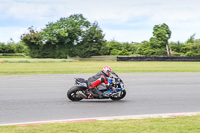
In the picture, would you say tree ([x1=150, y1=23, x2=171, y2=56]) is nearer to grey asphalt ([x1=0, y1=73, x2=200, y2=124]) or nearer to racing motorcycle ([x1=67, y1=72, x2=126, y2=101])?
grey asphalt ([x1=0, y1=73, x2=200, y2=124])

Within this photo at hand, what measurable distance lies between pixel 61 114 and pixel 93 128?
221 cm

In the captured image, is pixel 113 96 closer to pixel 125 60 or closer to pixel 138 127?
pixel 138 127

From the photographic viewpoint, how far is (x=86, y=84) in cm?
1009

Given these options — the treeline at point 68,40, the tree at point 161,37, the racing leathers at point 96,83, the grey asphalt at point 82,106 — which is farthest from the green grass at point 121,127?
the tree at point 161,37

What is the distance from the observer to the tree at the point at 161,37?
74.2 metres

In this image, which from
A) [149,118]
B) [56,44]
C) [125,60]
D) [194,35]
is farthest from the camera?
[194,35]

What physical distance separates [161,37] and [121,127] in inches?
2771

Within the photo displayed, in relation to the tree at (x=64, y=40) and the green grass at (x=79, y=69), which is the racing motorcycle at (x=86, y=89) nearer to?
the green grass at (x=79, y=69)

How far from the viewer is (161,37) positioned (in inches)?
2936

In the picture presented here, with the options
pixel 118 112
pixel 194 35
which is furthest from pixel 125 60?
pixel 118 112

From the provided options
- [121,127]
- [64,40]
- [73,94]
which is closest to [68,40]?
[64,40]

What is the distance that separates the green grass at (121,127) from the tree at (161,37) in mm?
68624

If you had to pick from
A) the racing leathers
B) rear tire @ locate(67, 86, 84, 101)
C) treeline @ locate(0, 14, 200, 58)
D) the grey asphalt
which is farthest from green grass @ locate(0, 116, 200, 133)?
treeline @ locate(0, 14, 200, 58)

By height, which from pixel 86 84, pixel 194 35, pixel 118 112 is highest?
pixel 194 35
